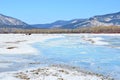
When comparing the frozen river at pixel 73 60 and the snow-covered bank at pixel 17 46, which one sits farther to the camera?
the snow-covered bank at pixel 17 46

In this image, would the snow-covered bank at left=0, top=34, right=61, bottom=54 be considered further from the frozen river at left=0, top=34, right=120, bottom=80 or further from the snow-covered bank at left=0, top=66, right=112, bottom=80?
the snow-covered bank at left=0, top=66, right=112, bottom=80

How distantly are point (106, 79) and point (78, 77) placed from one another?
222 cm

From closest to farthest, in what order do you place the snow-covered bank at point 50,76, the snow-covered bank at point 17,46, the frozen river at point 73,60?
1. the snow-covered bank at point 50,76
2. the frozen river at point 73,60
3. the snow-covered bank at point 17,46

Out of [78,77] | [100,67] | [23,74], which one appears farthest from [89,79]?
[100,67]

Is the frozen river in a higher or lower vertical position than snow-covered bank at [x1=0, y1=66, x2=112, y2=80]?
lower

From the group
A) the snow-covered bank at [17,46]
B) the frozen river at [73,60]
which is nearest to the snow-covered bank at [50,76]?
the frozen river at [73,60]

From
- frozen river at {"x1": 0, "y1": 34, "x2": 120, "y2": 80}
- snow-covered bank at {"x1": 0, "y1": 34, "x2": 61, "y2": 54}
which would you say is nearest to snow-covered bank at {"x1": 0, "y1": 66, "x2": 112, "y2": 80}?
Result: frozen river at {"x1": 0, "y1": 34, "x2": 120, "y2": 80}

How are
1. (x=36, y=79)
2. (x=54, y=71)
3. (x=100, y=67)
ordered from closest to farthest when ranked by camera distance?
(x=36, y=79) → (x=54, y=71) → (x=100, y=67)

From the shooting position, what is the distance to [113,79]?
2664 centimetres

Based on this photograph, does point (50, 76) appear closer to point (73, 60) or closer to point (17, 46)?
point (73, 60)

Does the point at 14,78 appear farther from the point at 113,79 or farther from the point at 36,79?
the point at 113,79

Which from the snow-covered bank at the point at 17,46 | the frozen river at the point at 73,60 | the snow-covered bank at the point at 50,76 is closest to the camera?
the snow-covered bank at the point at 50,76

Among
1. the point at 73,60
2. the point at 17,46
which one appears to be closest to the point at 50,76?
the point at 73,60

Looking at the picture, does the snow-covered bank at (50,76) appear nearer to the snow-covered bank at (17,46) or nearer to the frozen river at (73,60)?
the frozen river at (73,60)
